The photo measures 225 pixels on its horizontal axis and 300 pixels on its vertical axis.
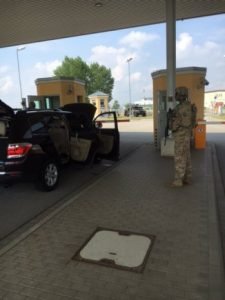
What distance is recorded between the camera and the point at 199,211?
437 centimetres

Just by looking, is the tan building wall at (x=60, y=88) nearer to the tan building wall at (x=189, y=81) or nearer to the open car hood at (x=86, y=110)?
the tan building wall at (x=189, y=81)

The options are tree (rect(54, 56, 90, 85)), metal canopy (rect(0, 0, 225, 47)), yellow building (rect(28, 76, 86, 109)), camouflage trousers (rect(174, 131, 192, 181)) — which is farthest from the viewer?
tree (rect(54, 56, 90, 85))

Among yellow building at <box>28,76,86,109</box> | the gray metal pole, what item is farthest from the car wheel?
yellow building at <box>28,76,86,109</box>

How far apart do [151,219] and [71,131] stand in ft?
11.6

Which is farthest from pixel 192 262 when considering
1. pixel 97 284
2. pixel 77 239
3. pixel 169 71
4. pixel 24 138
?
pixel 169 71

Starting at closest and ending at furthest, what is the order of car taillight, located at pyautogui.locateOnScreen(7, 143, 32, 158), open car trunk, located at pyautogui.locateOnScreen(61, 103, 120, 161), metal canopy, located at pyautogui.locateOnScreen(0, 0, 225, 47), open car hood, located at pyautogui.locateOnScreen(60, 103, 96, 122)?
car taillight, located at pyautogui.locateOnScreen(7, 143, 32, 158)
open car trunk, located at pyautogui.locateOnScreen(61, 103, 120, 161)
open car hood, located at pyautogui.locateOnScreen(60, 103, 96, 122)
metal canopy, located at pyautogui.locateOnScreen(0, 0, 225, 47)

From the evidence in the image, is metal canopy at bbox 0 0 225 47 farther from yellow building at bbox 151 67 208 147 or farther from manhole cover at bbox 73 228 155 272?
manhole cover at bbox 73 228 155 272

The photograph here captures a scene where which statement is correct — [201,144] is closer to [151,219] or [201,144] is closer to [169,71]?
[169,71]

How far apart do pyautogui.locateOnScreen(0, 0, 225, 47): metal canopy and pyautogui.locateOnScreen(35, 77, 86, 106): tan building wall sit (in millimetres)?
3538

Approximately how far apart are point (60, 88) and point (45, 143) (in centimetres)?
1144

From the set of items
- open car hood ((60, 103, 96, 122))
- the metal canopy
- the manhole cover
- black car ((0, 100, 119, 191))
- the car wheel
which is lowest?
the manhole cover

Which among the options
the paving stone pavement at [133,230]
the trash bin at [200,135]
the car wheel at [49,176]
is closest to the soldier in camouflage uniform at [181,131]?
the paving stone pavement at [133,230]

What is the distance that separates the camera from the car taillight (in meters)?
4.91

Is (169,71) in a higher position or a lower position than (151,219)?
higher
